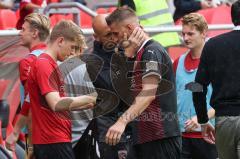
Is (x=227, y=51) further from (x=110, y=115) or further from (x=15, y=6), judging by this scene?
(x=15, y=6)

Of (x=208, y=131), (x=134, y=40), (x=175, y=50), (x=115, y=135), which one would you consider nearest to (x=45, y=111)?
(x=115, y=135)

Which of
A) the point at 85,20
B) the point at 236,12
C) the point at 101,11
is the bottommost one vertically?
the point at 101,11

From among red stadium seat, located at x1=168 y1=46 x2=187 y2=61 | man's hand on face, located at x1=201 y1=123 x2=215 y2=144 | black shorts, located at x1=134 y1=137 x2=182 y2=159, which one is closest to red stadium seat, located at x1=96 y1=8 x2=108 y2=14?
red stadium seat, located at x1=168 y1=46 x2=187 y2=61

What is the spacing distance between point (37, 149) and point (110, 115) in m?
1.42

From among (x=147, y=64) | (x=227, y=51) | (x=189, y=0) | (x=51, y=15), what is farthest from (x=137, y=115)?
(x=189, y=0)

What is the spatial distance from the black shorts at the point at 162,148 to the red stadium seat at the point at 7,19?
465 cm

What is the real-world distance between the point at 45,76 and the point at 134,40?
0.86 metres

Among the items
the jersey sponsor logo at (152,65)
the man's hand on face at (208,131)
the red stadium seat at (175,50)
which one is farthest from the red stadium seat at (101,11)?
the jersey sponsor logo at (152,65)

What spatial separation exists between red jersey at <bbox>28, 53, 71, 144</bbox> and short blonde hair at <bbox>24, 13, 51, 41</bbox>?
106cm

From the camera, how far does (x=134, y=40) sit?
25.8ft

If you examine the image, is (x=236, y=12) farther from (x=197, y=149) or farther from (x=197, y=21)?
(x=197, y=149)

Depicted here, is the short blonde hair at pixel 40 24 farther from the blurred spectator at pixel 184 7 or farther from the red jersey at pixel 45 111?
the blurred spectator at pixel 184 7

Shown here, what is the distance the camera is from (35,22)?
878 centimetres

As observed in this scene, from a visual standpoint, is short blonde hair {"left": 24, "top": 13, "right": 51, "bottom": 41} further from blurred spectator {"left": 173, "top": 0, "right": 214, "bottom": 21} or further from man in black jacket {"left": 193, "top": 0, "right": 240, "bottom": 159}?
blurred spectator {"left": 173, "top": 0, "right": 214, "bottom": 21}
